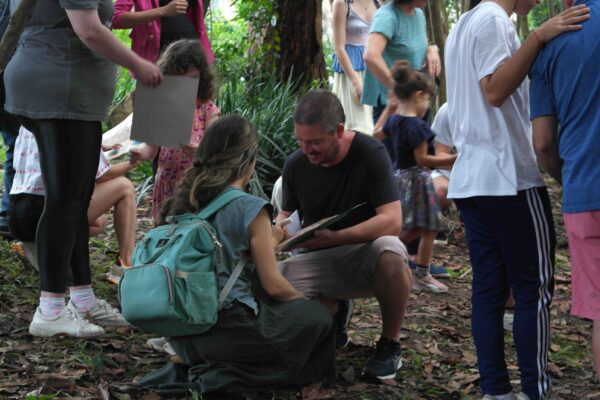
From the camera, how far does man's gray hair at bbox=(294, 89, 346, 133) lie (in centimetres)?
430

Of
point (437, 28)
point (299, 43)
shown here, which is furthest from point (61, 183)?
point (299, 43)

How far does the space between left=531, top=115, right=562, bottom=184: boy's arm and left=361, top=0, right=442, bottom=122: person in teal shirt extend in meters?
2.86

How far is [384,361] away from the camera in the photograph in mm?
4387

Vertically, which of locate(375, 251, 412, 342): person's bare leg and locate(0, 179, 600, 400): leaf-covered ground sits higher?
locate(375, 251, 412, 342): person's bare leg

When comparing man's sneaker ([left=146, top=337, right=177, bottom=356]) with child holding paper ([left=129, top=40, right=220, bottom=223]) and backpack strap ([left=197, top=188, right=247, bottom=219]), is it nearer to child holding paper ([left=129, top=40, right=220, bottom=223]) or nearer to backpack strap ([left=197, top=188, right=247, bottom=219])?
child holding paper ([left=129, top=40, right=220, bottom=223])

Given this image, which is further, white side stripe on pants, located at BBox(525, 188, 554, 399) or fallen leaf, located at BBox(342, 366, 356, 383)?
fallen leaf, located at BBox(342, 366, 356, 383)

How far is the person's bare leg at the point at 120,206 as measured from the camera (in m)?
5.55

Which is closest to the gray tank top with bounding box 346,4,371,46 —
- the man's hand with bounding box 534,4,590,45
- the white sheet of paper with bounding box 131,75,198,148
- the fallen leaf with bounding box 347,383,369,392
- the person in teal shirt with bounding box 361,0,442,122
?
the person in teal shirt with bounding box 361,0,442,122

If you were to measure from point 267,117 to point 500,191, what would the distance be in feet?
17.7

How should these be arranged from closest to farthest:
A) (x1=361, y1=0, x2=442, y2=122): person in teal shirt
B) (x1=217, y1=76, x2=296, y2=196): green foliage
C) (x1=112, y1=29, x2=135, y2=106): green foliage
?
(x1=361, y1=0, x2=442, y2=122): person in teal shirt < (x1=217, y1=76, x2=296, y2=196): green foliage < (x1=112, y1=29, x2=135, y2=106): green foliage

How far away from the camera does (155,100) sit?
4.64 metres

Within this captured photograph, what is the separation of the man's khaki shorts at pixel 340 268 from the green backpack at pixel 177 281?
0.75m

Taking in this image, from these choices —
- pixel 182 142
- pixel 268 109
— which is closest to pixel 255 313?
pixel 182 142

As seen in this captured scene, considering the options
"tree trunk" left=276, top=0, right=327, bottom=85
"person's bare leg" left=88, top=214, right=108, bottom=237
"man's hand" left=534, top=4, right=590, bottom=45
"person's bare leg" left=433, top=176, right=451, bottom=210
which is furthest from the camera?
"tree trunk" left=276, top=0, right=327, bottom=85
